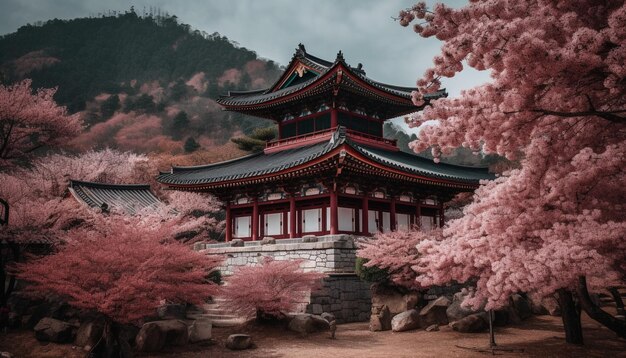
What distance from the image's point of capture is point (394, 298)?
16.5 m

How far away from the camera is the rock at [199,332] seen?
1323 centimetres

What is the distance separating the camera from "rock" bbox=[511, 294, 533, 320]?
16188mm

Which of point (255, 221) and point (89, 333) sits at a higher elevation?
point (255, 221)

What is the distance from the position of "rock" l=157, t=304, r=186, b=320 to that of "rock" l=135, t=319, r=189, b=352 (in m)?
4.21

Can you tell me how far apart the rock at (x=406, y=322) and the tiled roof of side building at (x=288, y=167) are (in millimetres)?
5936

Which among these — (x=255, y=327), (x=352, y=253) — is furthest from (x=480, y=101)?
(x=352, y=253)

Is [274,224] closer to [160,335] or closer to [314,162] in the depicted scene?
[314,162]

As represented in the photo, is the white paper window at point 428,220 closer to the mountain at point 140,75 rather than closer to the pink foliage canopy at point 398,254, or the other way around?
the pink foliage canopy at point 398,254

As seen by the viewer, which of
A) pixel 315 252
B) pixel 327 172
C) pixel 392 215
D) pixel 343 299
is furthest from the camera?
pixel 392 215

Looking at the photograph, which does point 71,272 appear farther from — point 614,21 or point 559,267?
point 614,21

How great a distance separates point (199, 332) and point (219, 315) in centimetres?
466

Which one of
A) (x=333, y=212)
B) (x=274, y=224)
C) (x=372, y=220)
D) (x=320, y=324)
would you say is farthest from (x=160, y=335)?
(x=372, y=220)

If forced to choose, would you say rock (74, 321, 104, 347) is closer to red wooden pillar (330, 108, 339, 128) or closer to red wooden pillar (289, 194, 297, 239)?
red wooden pillar (289, 194, 297, 239)

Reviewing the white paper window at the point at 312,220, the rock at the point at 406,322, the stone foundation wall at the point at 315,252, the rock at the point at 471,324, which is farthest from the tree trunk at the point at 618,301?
the white paper window at the point at 312,220
